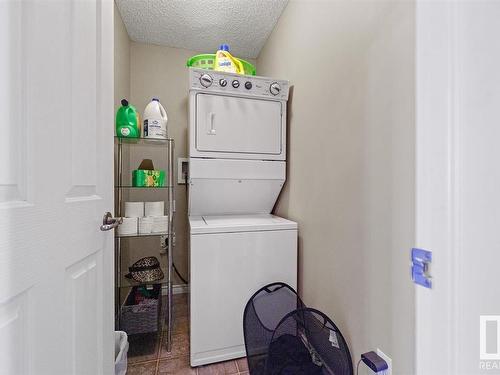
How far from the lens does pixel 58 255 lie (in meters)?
0.63

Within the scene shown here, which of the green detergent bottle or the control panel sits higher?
the control panel

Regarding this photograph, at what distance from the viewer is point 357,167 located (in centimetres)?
108

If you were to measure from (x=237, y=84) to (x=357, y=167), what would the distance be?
1014 millimetres

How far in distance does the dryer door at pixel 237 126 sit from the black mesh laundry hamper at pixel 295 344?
102 centimetres

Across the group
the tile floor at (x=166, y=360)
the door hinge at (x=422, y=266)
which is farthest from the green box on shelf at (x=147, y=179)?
the door hinge at (x=422, y=266)

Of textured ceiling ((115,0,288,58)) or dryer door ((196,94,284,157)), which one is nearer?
dryer door ((196,94,284,157))

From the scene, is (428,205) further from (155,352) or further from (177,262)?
(177,262)

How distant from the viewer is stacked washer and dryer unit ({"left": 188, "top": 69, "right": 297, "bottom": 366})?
1.38 metres

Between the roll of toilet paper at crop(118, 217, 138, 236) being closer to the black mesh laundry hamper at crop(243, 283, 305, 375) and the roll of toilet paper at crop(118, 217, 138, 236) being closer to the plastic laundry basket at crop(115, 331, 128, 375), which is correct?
the plastic laundry basket at crop(115, 331, 128, 375)

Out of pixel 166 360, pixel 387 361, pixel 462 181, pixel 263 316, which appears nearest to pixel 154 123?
pixel 263 316

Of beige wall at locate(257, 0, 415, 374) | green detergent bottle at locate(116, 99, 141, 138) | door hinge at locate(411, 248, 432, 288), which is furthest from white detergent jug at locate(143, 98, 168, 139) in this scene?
door hinge at locate(411, 248, 432, 288)

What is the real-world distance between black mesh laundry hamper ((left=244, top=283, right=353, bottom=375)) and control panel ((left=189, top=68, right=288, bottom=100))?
1.38 metres

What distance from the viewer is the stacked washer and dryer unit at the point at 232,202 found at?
138 cm

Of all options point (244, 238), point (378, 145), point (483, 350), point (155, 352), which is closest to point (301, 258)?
point (244, 238)
